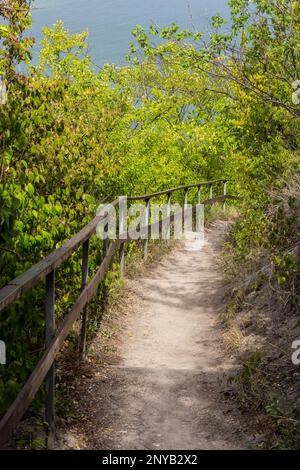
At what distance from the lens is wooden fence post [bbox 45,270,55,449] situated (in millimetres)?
4129

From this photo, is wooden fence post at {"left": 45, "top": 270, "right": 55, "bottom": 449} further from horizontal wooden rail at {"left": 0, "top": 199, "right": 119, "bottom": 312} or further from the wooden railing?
horizontal wooden rail at {"left": 0, "top": 199, "right": 119, "bottom": 312}

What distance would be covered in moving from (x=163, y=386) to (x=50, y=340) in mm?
2087

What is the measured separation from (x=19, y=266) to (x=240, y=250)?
6.59 meters

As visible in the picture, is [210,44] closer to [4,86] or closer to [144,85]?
[4,86]

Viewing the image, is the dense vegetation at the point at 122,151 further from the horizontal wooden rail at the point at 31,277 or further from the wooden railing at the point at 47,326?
the horizontal wooden rail at the point at 31,277

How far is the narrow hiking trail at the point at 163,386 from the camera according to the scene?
15.6 feet

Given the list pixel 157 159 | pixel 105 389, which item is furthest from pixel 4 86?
pixel 157 159

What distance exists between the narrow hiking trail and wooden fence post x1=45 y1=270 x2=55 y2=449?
15 centimetres

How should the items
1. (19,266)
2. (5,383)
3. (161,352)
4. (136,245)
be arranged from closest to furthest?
(5,383) < (19,266) < (161,352) < (136,245)

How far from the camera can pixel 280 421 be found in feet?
15.0

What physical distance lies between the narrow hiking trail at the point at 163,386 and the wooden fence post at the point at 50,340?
0.50 ft

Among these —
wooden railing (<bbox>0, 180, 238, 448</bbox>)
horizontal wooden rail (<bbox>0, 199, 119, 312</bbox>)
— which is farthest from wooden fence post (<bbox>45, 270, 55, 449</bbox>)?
horizontal wooden rail (<bbox>0, 199, 119, 312</bbox>)

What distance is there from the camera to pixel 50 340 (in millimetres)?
4145

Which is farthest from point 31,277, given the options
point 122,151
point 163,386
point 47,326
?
point 122,151
